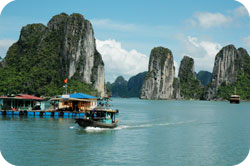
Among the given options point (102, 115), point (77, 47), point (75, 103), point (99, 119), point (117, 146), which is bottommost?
point (117, 146)

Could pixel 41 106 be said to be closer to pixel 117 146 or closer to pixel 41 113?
pixel 41 113

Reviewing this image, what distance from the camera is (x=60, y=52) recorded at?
16988 cm

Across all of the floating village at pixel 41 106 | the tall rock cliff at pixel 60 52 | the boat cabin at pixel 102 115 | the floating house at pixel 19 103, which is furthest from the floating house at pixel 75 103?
the tall rock cliff at pixel 60 52

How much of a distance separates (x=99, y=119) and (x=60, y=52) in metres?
135

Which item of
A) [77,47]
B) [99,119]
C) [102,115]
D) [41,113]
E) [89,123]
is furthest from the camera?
[77,47]

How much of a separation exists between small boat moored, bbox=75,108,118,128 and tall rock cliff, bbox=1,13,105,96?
111787 millimetres

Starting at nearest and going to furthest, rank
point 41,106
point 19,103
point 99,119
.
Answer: point 99,119
point 19,103
point 41,106

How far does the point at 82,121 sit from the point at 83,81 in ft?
408

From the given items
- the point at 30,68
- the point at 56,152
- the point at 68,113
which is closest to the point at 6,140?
the point at 56,152

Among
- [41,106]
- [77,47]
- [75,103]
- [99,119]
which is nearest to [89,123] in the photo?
[99,119]

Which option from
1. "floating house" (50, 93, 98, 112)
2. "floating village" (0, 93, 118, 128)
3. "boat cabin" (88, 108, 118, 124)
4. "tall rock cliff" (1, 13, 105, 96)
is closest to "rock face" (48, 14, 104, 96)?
"tall rock cliff" (1, 13, 105, 96)

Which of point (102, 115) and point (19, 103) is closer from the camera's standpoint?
point (102, 115)

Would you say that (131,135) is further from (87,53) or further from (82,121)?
(87,53)

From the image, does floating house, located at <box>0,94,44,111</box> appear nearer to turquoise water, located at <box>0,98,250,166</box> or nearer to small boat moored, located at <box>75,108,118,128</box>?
turquoise water, located at <box>0,98,250,166</box>
